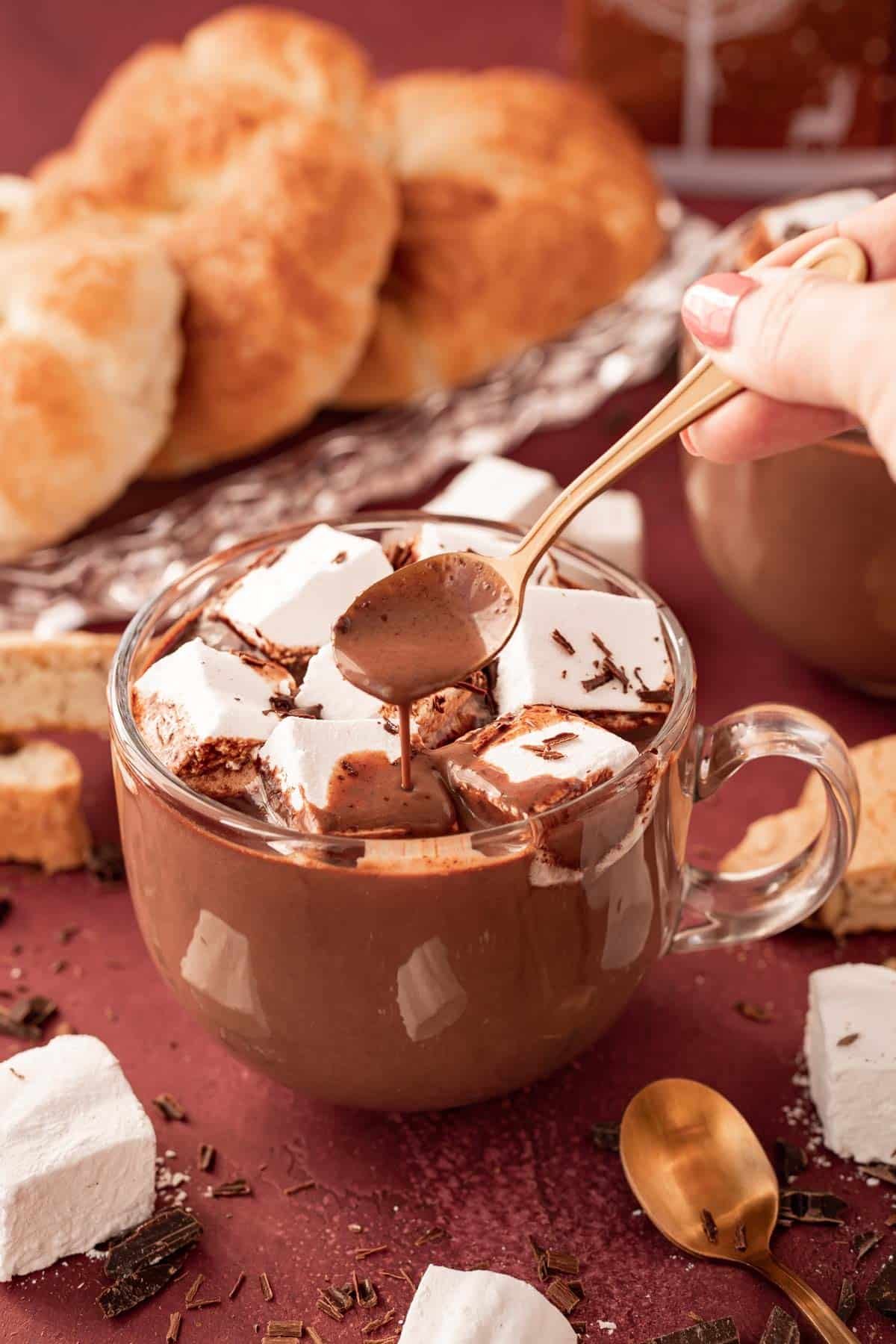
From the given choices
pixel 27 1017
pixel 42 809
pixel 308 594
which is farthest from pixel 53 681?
pixel 308 594

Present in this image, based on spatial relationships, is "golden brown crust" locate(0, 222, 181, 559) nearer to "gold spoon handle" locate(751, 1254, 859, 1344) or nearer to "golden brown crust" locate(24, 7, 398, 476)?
"golden brown crust" locate(24, 7, 398, 476)

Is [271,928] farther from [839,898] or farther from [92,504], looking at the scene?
[92,504]

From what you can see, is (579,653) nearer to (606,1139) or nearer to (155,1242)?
(606,1139)

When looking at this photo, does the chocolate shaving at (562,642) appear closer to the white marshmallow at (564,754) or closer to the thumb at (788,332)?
the white marshmallow at (564,754)

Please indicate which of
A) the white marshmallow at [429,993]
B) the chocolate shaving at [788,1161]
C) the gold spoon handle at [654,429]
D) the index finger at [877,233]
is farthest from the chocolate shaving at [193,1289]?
the index finger at [877,233]

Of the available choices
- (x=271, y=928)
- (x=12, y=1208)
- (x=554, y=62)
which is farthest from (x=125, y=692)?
(x=554, y=62)
